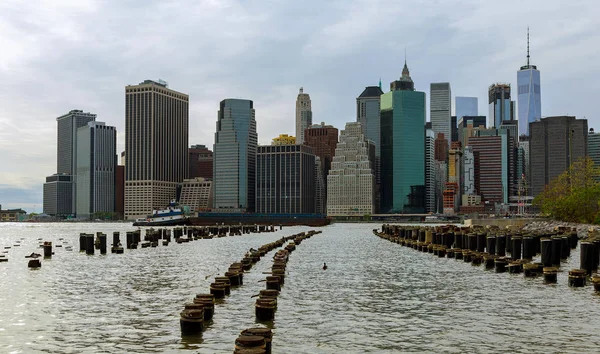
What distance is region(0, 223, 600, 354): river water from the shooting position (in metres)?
23.6

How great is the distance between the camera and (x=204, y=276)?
4728 cm

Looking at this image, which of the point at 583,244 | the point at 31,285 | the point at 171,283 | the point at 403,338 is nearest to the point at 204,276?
the point at 171,283

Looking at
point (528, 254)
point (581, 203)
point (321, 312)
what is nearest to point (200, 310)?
point (321, 312)

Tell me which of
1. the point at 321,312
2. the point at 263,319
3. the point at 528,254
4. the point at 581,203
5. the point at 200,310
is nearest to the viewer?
the point at 200,310

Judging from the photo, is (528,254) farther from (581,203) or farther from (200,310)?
(581,203)

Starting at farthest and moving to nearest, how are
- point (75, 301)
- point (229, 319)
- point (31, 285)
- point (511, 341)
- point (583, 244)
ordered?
point (583, 244)
point (31, 285)
point (75, 301)
point (229, 319)
point (511, 341)

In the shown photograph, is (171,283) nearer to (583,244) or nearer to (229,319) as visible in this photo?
(229,319)

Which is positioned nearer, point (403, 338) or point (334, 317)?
point (403, 338)

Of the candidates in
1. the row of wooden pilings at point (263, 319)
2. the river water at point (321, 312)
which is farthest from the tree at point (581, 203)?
the row of wooden pilings at point (263, 319)

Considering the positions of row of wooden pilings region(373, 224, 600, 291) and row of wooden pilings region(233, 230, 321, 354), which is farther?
row of wooden pilings region(373, 224, 600, 291)

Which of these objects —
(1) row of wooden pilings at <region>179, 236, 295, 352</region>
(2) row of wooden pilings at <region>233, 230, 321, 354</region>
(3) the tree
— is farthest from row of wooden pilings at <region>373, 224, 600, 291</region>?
(3) the tree

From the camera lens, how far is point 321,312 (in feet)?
99.8

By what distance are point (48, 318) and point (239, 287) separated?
1320 centimetres

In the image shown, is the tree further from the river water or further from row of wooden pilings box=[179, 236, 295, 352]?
row of wooden pilings box=[179, 236, 295, 352]
